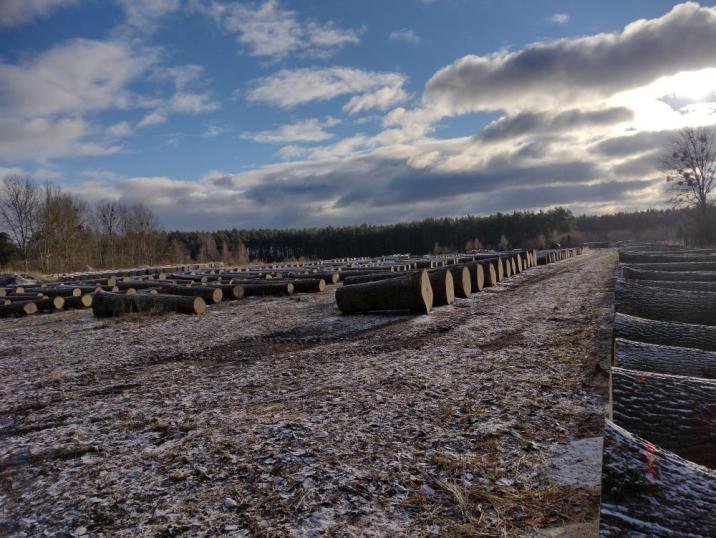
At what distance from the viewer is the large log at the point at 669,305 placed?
17.7 ft

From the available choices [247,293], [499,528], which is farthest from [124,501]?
[247,293]

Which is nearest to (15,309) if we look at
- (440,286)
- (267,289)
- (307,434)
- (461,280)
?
(267,289)

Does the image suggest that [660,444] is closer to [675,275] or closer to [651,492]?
[651,492]

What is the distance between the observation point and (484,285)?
17297 millimetres

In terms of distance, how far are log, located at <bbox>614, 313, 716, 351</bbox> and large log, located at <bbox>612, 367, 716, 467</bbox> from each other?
62.4 inches

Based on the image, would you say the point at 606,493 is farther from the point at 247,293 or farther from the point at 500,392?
the point at 247,293

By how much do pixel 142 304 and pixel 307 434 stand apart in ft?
35.8

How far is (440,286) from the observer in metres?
12.4

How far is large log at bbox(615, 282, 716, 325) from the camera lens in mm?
5402

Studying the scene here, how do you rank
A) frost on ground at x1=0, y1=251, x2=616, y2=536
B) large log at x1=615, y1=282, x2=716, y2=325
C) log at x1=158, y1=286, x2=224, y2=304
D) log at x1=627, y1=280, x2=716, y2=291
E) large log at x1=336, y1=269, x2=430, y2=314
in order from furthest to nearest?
log at x1=158, y1=286, x2=224, y2=304
large log at x1=336, y1=269, x2=430, y2=314
log at x1=627, y1=280, x2=716, y2=291
large log at x1=615, y1=282, x2=716, y2=325
frost on ground at x1=0, y1=251, x2=616, y2=536

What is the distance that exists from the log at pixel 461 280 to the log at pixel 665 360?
984cm

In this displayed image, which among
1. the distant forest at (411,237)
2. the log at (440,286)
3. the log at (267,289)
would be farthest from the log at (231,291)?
the distant forest at (411,237)

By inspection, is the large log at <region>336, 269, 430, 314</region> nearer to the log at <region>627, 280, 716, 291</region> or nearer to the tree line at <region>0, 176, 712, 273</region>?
the log at <region>627, 280, 716, 291</region>

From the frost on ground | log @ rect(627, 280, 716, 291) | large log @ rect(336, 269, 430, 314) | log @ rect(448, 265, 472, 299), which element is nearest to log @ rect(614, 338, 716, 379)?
the frost on ground
